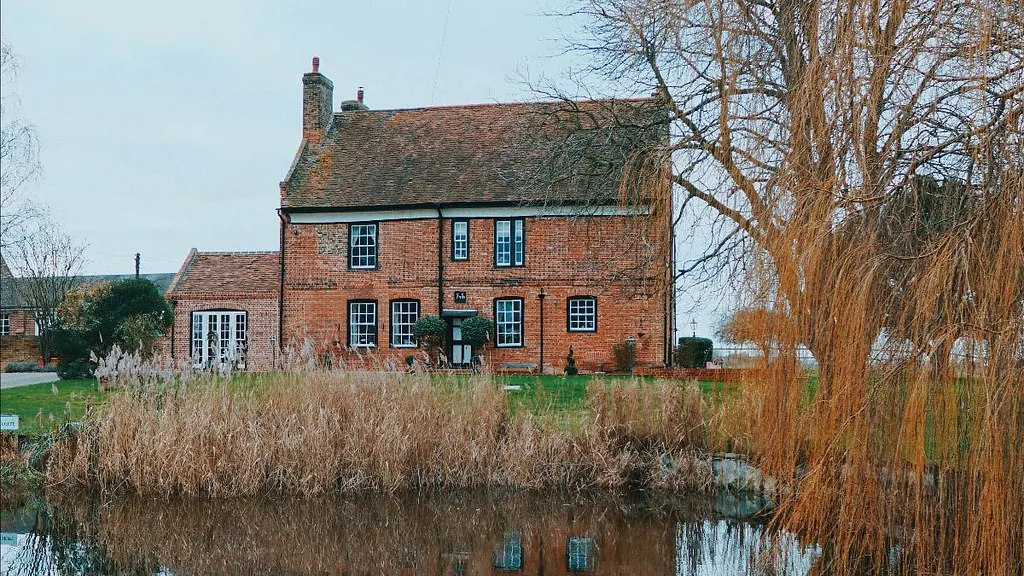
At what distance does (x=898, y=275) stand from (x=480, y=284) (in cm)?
1861

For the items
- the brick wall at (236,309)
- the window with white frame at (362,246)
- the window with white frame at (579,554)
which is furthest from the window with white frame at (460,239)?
the window with white frame at (579,554)

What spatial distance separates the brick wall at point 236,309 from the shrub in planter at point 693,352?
1190 centimetres

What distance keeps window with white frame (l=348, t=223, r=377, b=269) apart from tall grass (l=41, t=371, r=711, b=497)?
44.3 feet

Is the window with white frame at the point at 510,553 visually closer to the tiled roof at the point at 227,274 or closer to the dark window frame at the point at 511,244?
the dark window frame at the point at 511,244

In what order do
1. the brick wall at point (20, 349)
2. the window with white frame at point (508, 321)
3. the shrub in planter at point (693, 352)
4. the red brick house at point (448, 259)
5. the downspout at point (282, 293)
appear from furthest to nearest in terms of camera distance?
the brick wall at point (20, 349) → the downspout at point (282, 293) → the window with white frame at point (508, 321) → the red brick house at point (448, 259) → the shrub in planter at point (693, 352)

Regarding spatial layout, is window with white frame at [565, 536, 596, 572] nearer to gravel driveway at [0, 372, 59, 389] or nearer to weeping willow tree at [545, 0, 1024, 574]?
weeping willow tree at [545, 0, 1024, 574]

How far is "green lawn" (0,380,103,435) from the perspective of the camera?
11623mm

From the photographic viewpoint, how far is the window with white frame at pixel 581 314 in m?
23.6

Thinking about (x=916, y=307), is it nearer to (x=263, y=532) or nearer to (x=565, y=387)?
(x=263, y=532)

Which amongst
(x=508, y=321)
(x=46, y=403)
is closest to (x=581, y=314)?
(x=508, y=321)

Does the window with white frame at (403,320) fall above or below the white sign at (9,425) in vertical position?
above

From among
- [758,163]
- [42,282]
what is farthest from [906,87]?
[42,282]

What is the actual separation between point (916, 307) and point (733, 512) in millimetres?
5046

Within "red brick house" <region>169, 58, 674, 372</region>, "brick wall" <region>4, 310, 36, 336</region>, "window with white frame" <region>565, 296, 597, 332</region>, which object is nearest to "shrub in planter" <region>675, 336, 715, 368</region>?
"red brick house" <region>169, 58, 674, 372</region>
